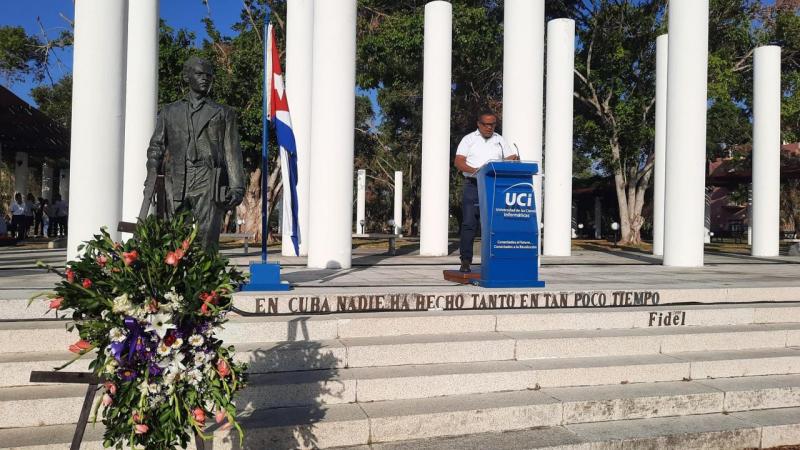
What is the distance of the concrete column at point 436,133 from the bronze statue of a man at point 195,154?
9525 millimetres

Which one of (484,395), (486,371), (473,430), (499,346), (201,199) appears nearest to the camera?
(473,430)

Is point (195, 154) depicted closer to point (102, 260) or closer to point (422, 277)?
point (102, 260)

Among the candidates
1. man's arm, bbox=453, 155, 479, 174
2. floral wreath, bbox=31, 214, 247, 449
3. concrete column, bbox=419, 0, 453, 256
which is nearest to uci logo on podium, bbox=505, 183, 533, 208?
man's arm, bbox=453, 155, 479, 174

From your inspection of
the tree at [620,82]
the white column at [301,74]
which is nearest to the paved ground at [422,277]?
the white column at [301,74]

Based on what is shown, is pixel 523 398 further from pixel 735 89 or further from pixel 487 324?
pixel 735 89

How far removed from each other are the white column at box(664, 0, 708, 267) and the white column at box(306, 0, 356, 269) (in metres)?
6.51

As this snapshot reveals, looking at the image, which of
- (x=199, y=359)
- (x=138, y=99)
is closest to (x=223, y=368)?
(x=199, y=359)

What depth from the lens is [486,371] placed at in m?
5.02

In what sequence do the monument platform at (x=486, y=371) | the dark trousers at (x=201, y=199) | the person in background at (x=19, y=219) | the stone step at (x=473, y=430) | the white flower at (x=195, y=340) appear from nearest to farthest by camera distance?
the white flower at (x=195, y=340) → the stone step at (x=473, y=430) → the monument platform at (x=486, y=371) → the dark trousers at (x=201, y=199) → the person in background at (x=19, y=219)

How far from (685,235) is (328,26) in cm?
790

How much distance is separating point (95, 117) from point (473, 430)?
6.11 m

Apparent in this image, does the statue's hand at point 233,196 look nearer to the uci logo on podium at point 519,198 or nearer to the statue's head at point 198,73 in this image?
the statue's head at point 198,73

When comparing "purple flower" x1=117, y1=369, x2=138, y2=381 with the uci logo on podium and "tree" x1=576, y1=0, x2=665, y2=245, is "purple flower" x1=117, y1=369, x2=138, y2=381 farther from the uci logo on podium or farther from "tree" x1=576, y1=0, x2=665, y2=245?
"tree" x1=576, y1=0, x2=665, y2=245

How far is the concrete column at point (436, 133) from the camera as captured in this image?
47.9 feet
